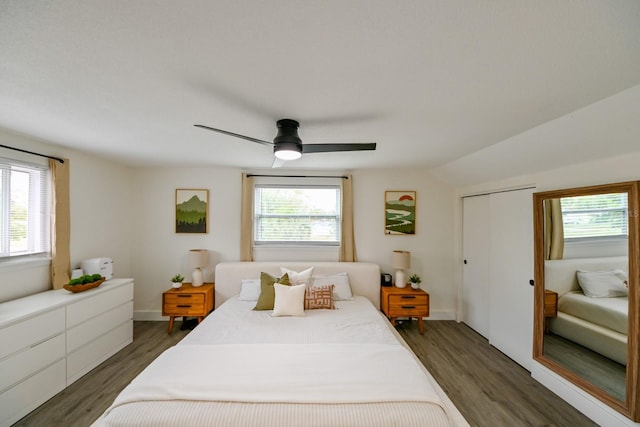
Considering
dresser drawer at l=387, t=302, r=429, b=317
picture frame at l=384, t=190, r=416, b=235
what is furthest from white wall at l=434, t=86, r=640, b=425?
dresser drawer at l=387, t=302, r=429, b=317

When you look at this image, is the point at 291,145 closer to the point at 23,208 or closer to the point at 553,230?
the point at 553,230

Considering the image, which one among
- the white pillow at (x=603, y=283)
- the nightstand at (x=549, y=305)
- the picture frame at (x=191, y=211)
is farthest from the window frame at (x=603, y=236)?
the picture frame at (x=191, y=211)

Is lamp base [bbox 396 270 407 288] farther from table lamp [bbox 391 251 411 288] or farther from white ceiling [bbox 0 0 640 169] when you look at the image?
white ceiling [bbox 0 0 640 169]

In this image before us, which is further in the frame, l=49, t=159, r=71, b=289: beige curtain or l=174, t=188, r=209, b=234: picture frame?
l=174, t=188, r=209, b=234: picture frame

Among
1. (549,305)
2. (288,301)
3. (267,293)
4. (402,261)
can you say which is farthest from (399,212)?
(267,293)

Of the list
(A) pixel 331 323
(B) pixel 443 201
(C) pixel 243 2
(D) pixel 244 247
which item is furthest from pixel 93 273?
(B) pixel 443 201

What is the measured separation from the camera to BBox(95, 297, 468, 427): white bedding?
125 cm

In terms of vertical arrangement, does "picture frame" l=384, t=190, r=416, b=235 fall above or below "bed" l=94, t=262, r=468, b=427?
above

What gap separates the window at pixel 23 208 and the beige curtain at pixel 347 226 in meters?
3.52

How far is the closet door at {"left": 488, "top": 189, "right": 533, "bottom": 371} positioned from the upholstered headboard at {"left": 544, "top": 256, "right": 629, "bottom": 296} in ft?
0.82

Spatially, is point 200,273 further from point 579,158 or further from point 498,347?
point 579,158

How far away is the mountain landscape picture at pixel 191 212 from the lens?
361cm

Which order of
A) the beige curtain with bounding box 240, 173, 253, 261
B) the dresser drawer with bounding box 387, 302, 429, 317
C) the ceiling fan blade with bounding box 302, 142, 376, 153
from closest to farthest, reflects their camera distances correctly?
1. the ceiling fan blade with bounding box 302, 142, 376, 153
2. the dresser drawer with bounding box 387, 302, 429, 317
3. the beige curtain with bounding box 240, 173, 253, 261

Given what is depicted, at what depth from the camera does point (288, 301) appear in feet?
8.53
